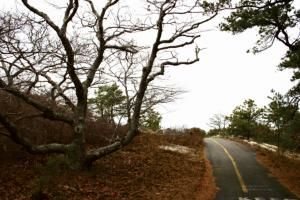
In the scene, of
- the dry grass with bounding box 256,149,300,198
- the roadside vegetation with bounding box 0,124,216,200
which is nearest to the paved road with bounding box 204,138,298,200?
the dry grass with bounding box 256,149,300,198

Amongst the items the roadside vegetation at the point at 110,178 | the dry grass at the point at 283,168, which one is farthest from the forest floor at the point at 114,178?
the dry grass at the point at 283,168

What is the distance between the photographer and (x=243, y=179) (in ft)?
65.3

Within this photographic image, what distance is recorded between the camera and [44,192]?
13.4 m

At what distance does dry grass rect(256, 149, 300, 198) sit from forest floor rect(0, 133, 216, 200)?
3.33 meters

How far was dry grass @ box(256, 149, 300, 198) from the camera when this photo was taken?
1905 cm

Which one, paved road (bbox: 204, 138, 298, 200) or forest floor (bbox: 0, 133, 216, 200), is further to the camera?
paved road (bbox: 204, 138, 298, 200)

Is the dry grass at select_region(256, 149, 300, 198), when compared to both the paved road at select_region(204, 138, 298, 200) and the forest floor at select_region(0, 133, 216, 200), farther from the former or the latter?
the forest floor at select_region(0, 133, 216, 200)

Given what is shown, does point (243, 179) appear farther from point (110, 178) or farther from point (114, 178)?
point (110, 178)

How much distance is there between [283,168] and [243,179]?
4.66 meters

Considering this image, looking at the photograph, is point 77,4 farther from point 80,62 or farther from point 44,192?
point 44,192

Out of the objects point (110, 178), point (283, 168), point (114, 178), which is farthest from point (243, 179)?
point (110, 178)

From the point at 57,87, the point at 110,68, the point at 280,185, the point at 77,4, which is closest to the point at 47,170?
the point at 57,87

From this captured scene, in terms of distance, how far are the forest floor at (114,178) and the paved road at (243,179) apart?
628mm

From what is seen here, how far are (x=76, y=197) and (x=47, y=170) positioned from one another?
1270 millimetres
